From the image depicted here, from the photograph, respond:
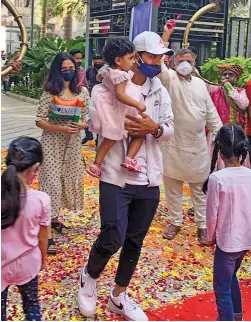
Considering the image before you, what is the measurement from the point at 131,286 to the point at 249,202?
4.06ft

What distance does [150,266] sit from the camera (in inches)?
166

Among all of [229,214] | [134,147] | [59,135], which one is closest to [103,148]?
[134,147]

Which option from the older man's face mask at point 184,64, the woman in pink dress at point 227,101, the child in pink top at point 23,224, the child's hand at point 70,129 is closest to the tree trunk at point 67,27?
the woman in pink dress at point 227,101

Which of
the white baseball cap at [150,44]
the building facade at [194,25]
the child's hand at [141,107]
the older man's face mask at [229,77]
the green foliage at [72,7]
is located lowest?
the child's hand at [141,107]

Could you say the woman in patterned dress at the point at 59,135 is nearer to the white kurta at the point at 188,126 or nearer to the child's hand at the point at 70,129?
the child's hand at the point at 70,129

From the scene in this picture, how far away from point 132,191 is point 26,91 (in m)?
16.6

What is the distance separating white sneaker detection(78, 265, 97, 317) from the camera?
3.34m

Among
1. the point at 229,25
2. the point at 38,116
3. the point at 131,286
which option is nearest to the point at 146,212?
the point at 131,286

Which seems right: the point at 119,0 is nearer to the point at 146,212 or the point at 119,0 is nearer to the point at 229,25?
the point at 229,25

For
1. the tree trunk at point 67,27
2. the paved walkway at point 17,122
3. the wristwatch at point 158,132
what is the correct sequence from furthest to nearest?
the tree trunk at point 67,27 → the paved walkway at point 17,122 → the wristwatch at point 158,132

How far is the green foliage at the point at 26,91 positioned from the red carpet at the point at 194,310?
48.2 ft

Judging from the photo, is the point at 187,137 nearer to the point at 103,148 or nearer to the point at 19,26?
the point at 103,148

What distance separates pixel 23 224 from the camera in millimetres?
2572

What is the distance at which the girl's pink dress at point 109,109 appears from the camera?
315 centimetres
